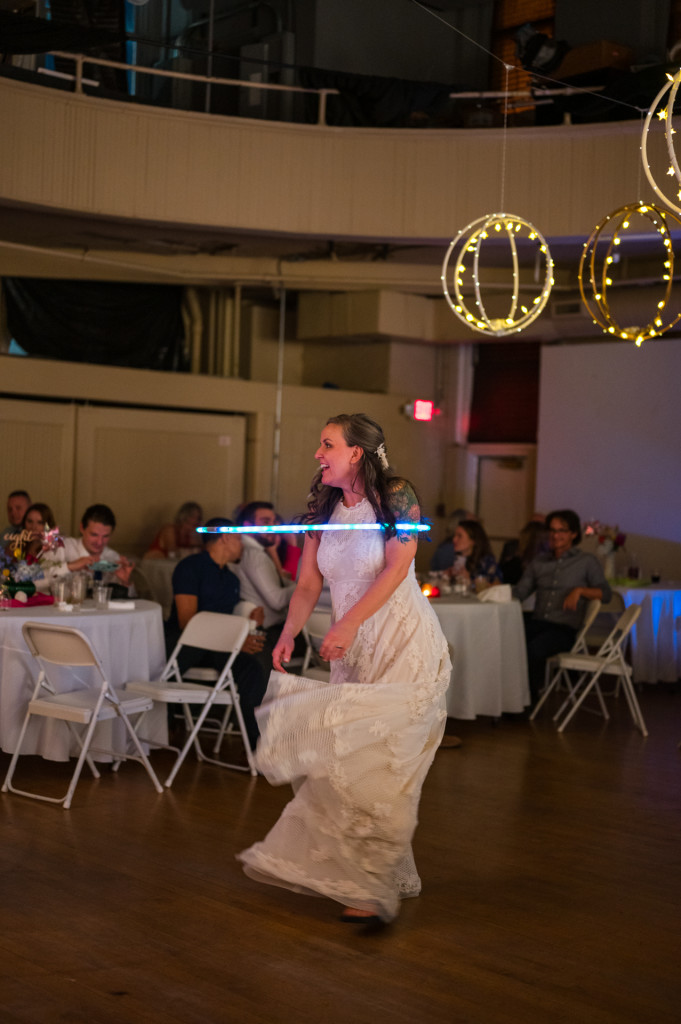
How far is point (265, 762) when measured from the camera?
397 centimetres

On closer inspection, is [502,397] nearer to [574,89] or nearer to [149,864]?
[574,89]

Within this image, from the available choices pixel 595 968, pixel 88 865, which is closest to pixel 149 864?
pixel 88 865

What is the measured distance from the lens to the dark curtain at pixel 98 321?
1134 centimetres

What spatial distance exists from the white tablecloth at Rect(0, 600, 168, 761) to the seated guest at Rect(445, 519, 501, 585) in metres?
2.77

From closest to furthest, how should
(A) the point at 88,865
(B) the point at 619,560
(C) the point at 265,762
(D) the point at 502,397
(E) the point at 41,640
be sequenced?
(C) the point at 265,762
(A) the point at 88,865
(E) the point at 41,640
(B) the point at 619,560
(D) the point at 502,397

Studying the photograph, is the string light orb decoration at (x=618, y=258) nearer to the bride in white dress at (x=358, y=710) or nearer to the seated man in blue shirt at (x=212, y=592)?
the seated man in blue shirt at (x=212, y=592)

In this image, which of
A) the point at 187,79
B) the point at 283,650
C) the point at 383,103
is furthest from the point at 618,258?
the point at 283,650

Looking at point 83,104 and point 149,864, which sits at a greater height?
point 83,104

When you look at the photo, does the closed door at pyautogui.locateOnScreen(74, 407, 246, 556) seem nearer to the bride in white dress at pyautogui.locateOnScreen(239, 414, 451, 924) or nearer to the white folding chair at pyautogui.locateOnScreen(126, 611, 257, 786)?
the white folding chair at pyautogui.locateOnScreen(126, 611, 257, 786)

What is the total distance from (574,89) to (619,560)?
4.57m

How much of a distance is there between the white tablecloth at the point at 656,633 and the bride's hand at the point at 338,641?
6163 millimetres

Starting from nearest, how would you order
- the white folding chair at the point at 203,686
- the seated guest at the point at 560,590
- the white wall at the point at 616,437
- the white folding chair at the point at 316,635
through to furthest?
the white folding chair at the point at 203,686 → the white folding chair at the point at 316,635 → the seated guest at the point at 560,590 → the white wall at the point at 616,437

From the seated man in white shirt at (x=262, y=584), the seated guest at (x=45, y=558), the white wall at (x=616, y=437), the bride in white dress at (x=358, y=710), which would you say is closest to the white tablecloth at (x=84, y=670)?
the seated guest at (x=45, y=558)

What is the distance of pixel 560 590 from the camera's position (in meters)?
8.43
